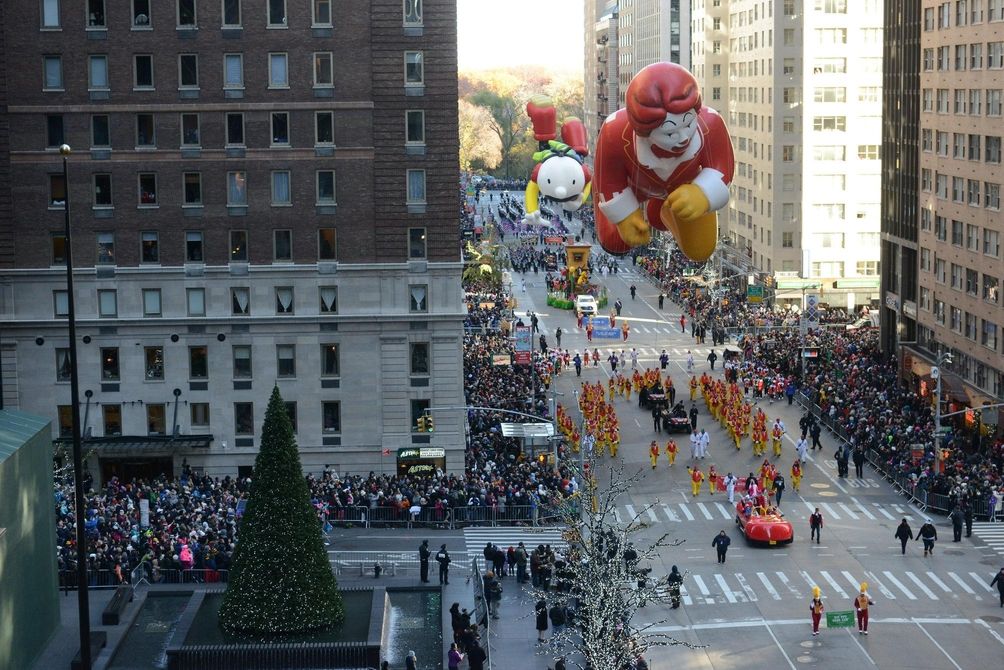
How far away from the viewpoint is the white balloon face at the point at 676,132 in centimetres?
3406

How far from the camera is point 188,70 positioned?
73625 millimetres

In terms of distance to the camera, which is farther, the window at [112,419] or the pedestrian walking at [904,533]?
the window at [112,419]

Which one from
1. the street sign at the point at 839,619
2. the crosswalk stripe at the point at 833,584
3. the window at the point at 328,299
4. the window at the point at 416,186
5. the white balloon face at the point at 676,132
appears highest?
the white balloon face at the point at 676,132

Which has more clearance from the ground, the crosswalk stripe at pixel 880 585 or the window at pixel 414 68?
the window at pixel 414 68

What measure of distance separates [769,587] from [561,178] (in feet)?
49.7

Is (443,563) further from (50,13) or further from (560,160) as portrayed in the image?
(50,13)

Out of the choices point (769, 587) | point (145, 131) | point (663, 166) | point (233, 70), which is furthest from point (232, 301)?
point (663, 166)

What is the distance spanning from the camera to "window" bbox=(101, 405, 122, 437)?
74.3 meters

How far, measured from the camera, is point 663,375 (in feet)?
337

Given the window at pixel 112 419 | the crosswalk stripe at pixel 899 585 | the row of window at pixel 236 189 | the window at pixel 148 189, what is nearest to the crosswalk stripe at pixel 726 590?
the crosswalk stripe at pixel 899 585

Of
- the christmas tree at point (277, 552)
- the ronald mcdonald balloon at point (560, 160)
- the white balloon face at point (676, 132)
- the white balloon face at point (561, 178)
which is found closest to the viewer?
the white balloon face at point (676, 132)

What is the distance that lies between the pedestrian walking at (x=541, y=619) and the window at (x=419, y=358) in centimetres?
2356

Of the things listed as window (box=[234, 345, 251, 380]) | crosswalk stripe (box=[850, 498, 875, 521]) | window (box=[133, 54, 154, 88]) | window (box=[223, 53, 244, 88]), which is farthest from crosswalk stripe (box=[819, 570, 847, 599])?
window (box=[133, 54, 154, 88])

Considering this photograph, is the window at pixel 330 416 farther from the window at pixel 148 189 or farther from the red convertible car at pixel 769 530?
the red convertible car at pixel 769 530
